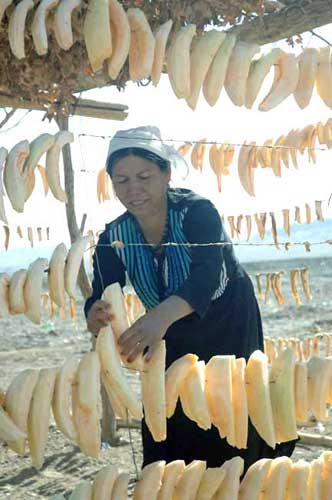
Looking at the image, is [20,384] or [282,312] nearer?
[20,384]

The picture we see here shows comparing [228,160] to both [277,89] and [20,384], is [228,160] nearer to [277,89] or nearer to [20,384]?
[277,89]

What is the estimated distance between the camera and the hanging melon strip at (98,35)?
6.60 ft

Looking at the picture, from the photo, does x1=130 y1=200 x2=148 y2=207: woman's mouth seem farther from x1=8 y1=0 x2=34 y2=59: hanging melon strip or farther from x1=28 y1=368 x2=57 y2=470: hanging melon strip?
x1=28 y1=368 x2=57 y2=470: hanging melon strip

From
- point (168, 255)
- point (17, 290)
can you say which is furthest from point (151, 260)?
point (17, 290)

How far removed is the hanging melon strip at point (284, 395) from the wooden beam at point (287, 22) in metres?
1.25

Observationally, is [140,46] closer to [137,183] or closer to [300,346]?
[137,183]

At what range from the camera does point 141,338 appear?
6.48ft

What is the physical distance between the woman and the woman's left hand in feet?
1.48

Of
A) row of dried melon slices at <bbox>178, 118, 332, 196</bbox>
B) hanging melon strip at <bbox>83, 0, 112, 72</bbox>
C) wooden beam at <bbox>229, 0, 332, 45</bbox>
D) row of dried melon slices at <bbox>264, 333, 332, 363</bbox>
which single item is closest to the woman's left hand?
hanging melon strip at <bbox>83, 0, 112, 72</bbox>

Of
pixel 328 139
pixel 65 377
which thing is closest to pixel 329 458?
pixel 65 377

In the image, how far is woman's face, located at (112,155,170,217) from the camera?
2.57 m

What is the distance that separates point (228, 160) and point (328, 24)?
3.29 ft

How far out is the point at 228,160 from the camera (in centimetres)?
357

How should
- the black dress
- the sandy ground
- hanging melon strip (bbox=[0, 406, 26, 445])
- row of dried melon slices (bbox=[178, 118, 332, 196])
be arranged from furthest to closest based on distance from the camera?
the sandy ground, row of dried melon slices (bbox=[178, 118, 332, 196]), the black dress, hanging melon strip (bbox=[0, 406, 26, 445])
